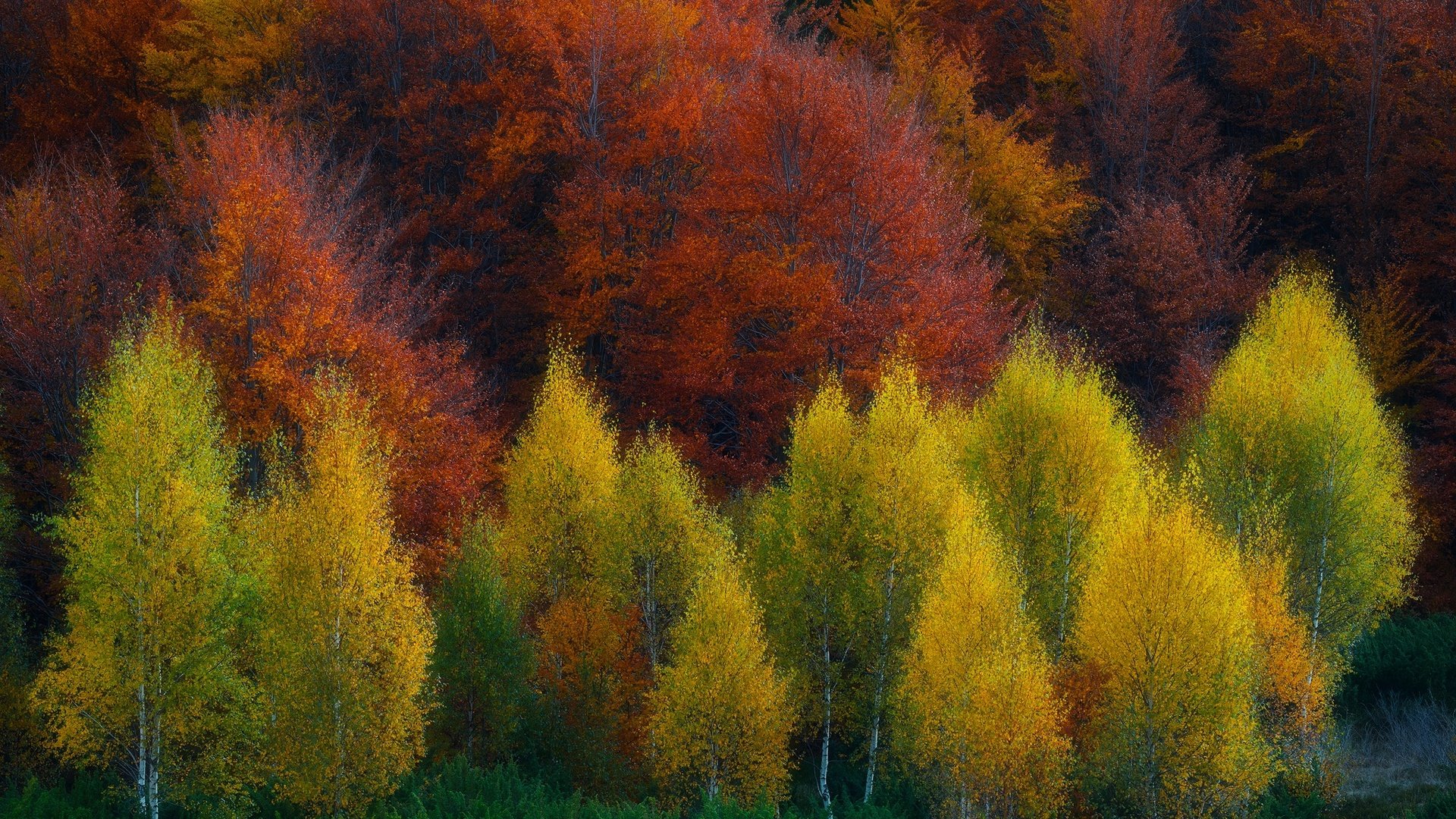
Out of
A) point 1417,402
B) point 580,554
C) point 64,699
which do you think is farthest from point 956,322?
point 64,699

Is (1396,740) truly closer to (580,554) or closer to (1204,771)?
(1204,771)

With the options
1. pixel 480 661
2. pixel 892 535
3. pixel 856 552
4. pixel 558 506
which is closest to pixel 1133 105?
pixel 856 552

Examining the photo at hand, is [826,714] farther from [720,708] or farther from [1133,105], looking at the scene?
[1133,105]

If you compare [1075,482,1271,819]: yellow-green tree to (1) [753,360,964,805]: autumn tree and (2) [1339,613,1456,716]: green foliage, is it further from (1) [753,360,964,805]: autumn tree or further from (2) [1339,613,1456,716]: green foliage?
(2) [1339,613,1456,716]: green foliage

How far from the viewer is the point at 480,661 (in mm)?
32312

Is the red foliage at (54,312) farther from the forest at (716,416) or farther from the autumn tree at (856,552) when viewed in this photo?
the autumn tree at (856,552)

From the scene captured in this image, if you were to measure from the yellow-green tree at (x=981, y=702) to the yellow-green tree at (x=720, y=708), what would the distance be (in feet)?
9.62

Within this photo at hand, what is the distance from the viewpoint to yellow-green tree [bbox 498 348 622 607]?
3656cm

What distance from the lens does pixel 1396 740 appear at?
38.0 metres

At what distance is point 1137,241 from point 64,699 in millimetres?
38122

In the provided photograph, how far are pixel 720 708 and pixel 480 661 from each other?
5719 millimetres

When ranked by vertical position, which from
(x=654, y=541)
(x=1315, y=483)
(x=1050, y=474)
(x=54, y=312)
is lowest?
(x=654, y=541)

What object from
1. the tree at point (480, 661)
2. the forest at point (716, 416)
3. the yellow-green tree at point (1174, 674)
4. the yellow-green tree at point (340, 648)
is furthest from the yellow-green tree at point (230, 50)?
the yellow-green tree at point (1174, 674)

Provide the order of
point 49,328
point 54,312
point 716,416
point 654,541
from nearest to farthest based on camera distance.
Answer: point 654,541 → point 49,328 → point 54,312 → point 716,416
